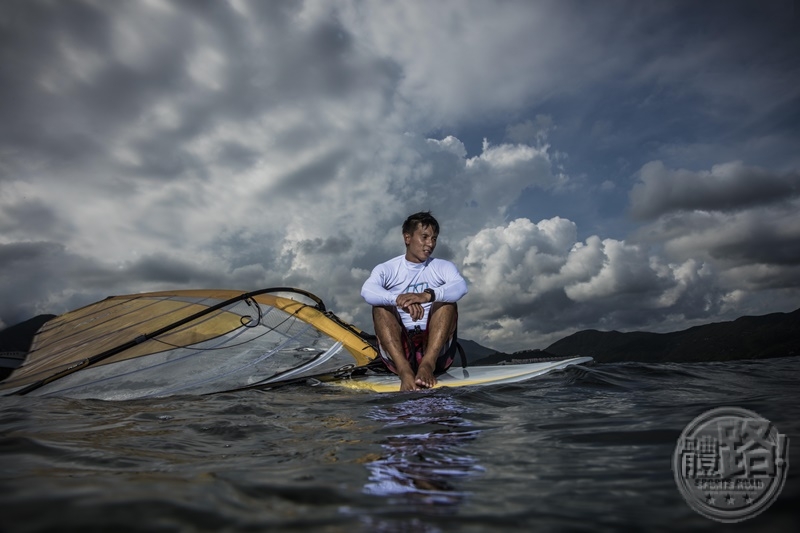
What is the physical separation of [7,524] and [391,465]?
98 centimetres

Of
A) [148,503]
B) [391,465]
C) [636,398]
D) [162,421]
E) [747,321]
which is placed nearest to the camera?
[148,503]

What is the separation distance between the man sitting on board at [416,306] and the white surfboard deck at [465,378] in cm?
16

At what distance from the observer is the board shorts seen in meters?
4.41

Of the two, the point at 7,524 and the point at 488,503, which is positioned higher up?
the point at 7,524

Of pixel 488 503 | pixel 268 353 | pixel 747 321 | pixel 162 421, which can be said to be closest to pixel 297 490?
pixel 488 503

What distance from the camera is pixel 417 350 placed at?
178 inches

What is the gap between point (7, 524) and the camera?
0.79 m

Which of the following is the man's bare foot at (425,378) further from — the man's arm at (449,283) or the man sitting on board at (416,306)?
the man's arm at (449,283)

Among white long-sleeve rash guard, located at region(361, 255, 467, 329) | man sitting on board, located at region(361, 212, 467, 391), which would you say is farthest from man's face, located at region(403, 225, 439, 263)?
white long-sleeve rash guard, located at region(361, 255, 467, 329)

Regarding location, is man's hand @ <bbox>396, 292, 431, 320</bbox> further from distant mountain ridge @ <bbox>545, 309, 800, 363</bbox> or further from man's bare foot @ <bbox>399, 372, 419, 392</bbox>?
distant mountain ridge @ <bbox>545, 309, 800, 363</bbox>

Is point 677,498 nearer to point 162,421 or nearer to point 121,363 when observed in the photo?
point 162,421

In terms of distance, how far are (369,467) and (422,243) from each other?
3.39 m

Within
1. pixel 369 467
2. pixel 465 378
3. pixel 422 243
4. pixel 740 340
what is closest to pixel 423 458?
pixel 369 467

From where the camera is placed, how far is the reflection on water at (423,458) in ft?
3.70
